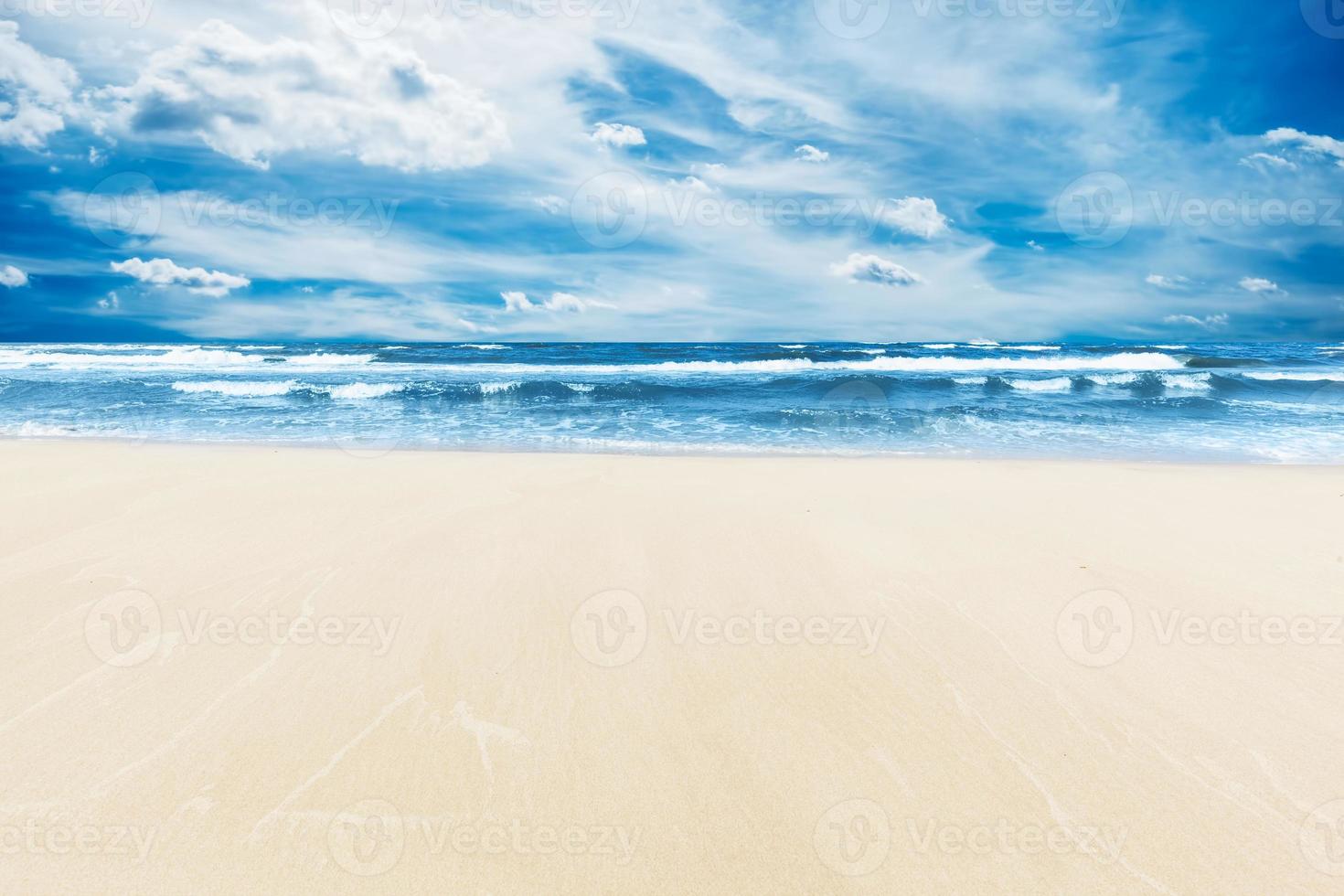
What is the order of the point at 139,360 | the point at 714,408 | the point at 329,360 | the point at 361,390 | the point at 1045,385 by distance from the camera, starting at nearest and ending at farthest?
the point at 714,408
the point at 361,390
the point at 1045,385
the point at 139,360
the point at 329,360

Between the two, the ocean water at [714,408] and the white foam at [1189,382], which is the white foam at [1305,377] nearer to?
the ocean water at [714,408]

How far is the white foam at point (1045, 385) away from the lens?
18.7 metres

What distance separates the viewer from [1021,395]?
55.6 feet

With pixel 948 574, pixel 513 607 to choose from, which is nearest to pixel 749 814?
pixel 513 607

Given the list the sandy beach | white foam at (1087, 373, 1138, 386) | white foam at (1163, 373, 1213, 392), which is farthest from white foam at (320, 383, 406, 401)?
white foam at (1163, 373, 1213, 392)

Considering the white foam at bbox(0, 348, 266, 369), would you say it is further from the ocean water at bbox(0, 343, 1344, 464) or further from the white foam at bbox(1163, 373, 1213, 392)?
the white foam at bbox(1163, 373, 1213, 392)

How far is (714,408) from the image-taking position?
14688mm

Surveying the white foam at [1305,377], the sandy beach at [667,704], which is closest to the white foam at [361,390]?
the sandy beach at [667,704]

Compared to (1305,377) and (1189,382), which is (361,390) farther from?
(1305,377)

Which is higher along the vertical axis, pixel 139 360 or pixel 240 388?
pixel 139 360

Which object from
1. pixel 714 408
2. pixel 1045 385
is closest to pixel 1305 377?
→ pixel 1045 385

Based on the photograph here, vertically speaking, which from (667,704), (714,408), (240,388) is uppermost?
(240,388)

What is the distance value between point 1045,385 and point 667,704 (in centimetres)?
2099

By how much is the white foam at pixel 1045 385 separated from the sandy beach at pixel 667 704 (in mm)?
15559
